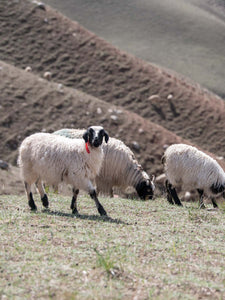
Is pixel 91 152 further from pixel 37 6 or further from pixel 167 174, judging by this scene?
pixel 37 6

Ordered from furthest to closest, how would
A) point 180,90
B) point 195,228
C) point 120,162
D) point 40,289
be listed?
1. point 180,90
2. point 120,162
3. point 195,228
4. point 40,289

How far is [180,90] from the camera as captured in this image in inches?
1511

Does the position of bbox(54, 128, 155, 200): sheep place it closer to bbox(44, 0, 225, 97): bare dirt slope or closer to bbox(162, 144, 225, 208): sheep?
bbox(162, 144, 225, 208): sheep

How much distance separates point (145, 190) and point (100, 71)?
2797 cm

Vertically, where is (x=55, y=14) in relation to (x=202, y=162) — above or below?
below

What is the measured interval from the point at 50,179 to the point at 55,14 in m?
37.3

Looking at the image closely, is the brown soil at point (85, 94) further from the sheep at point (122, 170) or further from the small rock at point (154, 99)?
the sheep at point (122, 170)

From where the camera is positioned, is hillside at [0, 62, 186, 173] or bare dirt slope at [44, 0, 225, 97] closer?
hillside at [0, 62, 186, 173]

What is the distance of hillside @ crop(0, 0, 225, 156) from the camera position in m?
35.7

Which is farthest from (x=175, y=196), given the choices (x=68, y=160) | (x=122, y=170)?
(x=68, y=160)

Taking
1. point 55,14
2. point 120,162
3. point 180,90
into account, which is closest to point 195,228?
point 120,162

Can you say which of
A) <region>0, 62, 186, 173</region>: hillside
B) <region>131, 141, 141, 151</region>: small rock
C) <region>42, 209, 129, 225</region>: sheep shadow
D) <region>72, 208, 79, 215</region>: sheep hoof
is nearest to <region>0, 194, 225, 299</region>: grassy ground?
<region>42, 209, 129, 225</region>: sheep shadow

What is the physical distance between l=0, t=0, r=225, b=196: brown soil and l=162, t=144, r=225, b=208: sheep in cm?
1346

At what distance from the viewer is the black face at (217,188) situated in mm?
10984
